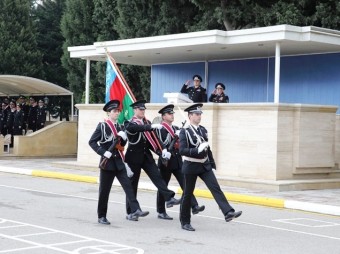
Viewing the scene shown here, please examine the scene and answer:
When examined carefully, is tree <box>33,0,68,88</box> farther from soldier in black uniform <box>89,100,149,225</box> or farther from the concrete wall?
soldier in black uniform <box>89,100,149,225</box>

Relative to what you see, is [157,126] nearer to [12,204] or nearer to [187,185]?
[187,185]

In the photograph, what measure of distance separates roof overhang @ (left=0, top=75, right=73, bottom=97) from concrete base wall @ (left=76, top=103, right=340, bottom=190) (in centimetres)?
978

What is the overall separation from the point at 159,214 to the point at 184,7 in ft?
62.8

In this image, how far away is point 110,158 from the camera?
11.5m

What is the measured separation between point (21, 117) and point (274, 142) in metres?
13.9

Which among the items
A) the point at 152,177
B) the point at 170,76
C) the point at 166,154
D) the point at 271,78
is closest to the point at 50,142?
the point at 170,76

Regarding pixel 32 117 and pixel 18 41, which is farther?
pixel 18 41

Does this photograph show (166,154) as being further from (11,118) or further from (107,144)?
(11,118)

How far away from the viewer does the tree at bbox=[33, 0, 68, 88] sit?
45.2 metres

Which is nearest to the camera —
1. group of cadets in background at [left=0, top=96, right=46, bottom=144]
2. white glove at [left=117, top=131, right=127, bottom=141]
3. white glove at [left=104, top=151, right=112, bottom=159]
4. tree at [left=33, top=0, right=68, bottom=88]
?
white glove at [left=104, top=151, right=112, bottom=159]

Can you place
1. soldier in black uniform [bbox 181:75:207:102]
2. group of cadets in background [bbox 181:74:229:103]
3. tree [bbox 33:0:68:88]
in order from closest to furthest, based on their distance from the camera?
group of cadets in background [bbox 181:74:229:103], soldier in black uniform [bbox 181:75:207:102], tree [bbox 33:0:68:88]

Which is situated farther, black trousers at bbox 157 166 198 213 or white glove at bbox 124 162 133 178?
black trousers at bbox 157 166 198 213

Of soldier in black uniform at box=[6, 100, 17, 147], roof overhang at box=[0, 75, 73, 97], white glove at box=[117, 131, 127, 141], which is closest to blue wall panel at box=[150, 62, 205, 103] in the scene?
roof overhang at box=[0, 75, 73, 97]

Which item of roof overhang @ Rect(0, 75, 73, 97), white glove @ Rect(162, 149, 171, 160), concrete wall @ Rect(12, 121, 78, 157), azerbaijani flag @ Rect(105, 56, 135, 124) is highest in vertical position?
roof overhang @ Rect(0, 75, 73, 97)
